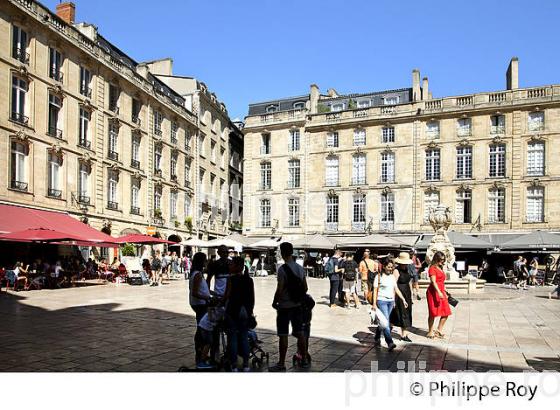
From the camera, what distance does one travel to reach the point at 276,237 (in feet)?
116

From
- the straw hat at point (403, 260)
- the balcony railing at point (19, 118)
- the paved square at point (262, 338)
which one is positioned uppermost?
the balcony railing at point (19, 118)

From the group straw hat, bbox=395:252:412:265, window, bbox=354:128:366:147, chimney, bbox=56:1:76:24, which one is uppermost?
chimney, bbox=56:1:76:24

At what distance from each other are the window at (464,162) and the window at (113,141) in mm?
21499

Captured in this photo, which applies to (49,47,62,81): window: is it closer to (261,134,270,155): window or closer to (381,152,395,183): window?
(261,134,270,155): window

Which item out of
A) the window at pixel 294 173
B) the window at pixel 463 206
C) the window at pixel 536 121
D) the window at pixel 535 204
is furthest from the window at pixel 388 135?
the window at pixel 535 204

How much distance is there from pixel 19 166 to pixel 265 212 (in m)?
19.3

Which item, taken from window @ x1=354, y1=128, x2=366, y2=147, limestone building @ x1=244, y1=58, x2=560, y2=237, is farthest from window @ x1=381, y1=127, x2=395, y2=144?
window @ x1=354, y1=128, x2=366, y2=147

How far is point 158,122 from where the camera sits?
3206 cm

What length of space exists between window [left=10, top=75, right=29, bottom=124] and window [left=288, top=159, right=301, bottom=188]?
19.4 m

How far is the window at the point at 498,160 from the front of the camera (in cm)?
3067

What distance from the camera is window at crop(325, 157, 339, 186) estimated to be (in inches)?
1374

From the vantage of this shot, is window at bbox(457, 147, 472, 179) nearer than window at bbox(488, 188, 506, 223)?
No

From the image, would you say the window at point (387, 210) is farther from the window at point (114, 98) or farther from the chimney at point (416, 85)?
the window at point (114, 98)
